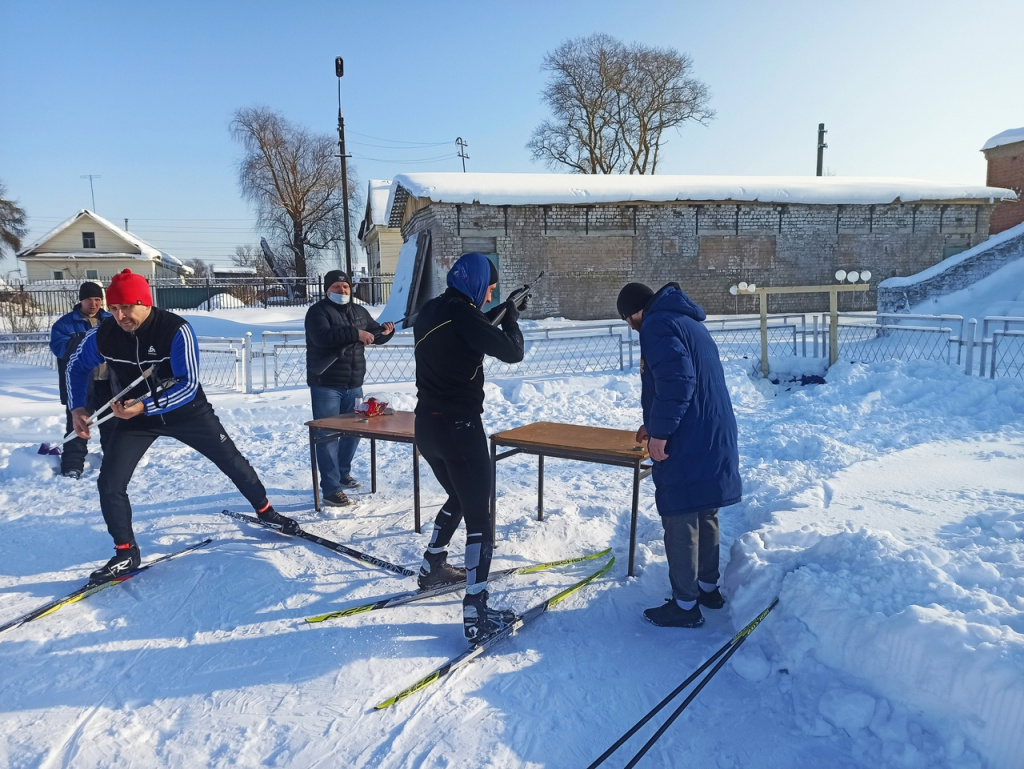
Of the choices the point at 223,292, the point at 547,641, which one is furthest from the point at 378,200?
the point at 547,641

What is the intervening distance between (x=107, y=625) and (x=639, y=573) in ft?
9.43

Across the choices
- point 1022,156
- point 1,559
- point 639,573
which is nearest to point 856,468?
point 639,573

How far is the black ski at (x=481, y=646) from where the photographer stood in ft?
8.87

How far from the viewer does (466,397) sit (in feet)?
10.3

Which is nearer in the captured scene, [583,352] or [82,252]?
[583,352]

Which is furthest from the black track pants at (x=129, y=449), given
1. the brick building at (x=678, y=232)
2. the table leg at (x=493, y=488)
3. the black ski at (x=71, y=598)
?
the brick building at (x=678, y=232)

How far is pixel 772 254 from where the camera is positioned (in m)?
19.3

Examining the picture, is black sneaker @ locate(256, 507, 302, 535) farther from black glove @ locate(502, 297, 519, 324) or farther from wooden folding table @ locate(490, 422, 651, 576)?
black glove @ locate(502, 297, 519, 324)

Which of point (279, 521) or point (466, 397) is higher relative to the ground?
point (466, 397)

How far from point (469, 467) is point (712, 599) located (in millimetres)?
1502

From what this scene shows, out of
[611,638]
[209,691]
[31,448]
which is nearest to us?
[209,691]

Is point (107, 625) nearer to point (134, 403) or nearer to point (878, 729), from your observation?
point (134, 403)

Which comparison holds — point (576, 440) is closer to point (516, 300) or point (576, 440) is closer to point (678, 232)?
point (516, 300)

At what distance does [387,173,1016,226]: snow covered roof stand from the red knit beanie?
45.8 feet
